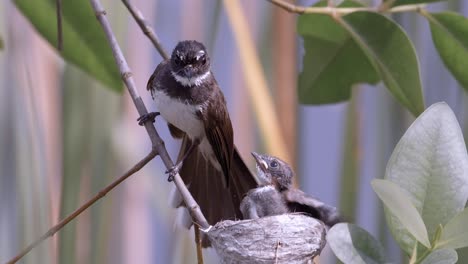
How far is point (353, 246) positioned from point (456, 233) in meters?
0.10

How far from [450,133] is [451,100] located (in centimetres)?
147

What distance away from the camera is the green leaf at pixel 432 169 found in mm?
812

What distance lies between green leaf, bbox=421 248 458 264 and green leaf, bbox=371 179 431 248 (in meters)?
0.01

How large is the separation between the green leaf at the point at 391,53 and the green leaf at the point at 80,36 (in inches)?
19.4

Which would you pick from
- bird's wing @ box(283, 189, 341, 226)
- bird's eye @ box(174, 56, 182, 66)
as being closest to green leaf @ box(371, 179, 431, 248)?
bird's wing @ box(283, 189, 341, 226)

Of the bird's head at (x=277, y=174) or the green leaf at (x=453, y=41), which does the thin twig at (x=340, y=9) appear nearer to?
the green leaf at (x=453, y=41)

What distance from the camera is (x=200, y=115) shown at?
5.58ft

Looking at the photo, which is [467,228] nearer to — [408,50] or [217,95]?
[408,50]

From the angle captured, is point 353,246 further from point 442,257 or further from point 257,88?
point 257,88

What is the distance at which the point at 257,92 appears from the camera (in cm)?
195

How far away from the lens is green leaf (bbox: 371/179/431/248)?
73 centimetres

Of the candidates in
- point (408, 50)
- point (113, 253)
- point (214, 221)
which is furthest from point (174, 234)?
point (408, 50)

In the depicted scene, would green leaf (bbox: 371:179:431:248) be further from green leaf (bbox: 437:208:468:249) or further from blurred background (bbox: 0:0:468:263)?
blurred background (bbox: 0:0:468:263)

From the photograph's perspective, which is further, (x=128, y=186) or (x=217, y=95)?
(x=128, y=186)
